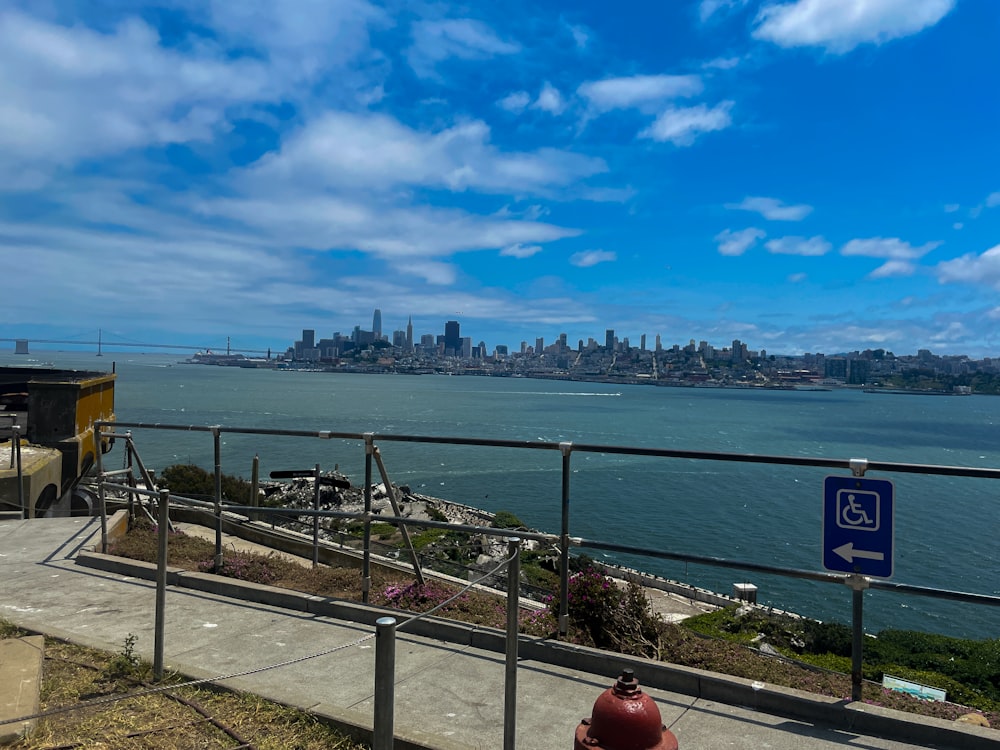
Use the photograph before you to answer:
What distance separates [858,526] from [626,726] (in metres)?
2.45

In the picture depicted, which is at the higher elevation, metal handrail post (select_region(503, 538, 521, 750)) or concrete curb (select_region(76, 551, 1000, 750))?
metal handrail post (select_region(503, 538, 521, 750))

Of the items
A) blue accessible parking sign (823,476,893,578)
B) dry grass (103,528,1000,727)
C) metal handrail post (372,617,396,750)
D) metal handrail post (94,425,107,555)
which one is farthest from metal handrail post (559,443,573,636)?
metal handrail post (94,425,107,555)

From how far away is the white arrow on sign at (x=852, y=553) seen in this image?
4426mm

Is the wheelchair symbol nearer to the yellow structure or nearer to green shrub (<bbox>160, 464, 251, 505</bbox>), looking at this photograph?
the yellow structure

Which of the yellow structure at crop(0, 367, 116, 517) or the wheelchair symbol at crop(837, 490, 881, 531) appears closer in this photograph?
the wheelchair symbol at crop(837, 490, 881, 531)

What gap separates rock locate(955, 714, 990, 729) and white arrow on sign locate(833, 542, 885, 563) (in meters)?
1.01

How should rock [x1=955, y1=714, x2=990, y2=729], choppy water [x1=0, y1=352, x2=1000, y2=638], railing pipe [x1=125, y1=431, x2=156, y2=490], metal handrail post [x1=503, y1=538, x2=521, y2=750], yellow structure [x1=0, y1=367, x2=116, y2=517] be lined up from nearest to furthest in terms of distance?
metal handrail post [x1=503, y1=538, x2=521, y2=750] → rock [x1=955, y1=714, x2=990, y2=729] → railing pipe [x1=125, y1=431, x2=156, y2=490] → yellow structure [x1=0, y1=367, x2=116, y2=517] → choppy water [x1=0, y1=352, x2=1000, y2=638]

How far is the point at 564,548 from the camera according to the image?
5293mm

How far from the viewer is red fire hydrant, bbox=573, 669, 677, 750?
2838 millimetres

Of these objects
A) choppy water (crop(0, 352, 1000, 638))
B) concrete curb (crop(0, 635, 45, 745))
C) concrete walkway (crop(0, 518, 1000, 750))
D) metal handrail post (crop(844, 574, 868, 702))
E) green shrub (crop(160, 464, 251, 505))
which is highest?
metal handrail post (crop(844, 574, 868, 702))

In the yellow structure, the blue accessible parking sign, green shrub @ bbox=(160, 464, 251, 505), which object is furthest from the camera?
green shrub @ bbox=(160, 464, 251, 505)

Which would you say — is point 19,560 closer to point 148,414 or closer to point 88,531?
point 88,531

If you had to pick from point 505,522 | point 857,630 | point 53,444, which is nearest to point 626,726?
point 857,630

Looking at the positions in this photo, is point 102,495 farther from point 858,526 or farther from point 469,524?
point 469,524
